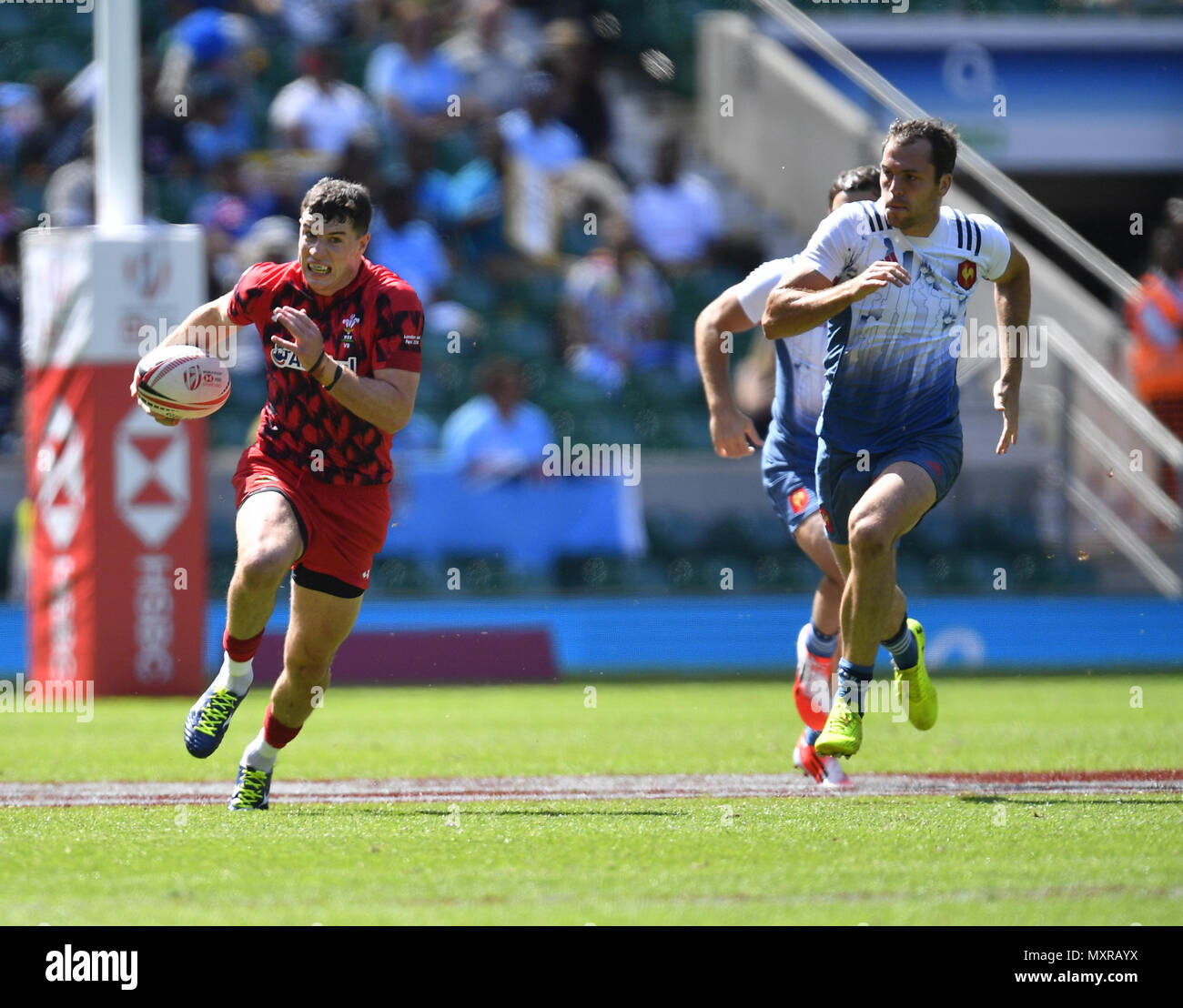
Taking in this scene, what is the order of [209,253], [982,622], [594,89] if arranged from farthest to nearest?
[594,89] → [209,253] → [982,622]

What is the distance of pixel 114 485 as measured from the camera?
562 inches

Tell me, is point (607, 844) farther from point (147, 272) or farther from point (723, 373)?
point (147, 272)

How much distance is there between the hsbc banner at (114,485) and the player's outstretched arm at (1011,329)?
24.8 ft

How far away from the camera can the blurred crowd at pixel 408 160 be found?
58.8 feet

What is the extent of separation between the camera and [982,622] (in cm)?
1619

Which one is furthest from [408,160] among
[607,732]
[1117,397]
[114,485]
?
[607,732]

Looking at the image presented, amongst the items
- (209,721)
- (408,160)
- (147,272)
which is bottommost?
(209,721)

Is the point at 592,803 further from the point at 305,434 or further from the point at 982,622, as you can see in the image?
the point at 982,622

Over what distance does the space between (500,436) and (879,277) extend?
31.5 feet

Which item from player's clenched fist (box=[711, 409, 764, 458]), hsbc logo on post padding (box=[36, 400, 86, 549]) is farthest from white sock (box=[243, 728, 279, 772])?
hsbc logo on post padding (box=[36, 400, 86, 549])

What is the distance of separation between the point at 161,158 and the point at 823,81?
779 centimetres

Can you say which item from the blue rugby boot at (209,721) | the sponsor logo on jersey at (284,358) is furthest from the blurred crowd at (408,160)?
the blue rugby boot at (209,721)
